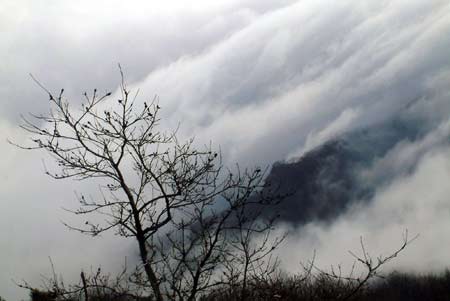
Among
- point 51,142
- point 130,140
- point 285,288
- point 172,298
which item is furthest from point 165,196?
point 285,288

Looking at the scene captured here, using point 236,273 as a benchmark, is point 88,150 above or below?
above

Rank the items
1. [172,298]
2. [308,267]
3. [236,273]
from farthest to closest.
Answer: [308,267] → [236,273] → [172,298]

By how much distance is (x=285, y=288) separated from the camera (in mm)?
11484

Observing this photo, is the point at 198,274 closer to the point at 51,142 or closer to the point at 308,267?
the point at 308,267

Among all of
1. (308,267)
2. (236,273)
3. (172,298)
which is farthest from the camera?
(308,267)

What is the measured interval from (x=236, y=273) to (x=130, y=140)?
A: 3517mm

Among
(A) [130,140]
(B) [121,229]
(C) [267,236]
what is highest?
(A) [130,140]

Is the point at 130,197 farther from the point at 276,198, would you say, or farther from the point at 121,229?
the point at 276,198

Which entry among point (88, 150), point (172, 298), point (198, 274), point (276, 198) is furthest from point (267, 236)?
point (88, 150)

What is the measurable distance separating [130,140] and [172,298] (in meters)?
3.29

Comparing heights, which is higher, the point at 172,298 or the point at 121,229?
Result: the point at 121,229

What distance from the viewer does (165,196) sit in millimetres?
10219

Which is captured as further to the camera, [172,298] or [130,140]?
[130,140]

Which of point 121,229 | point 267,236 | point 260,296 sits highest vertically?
point 121,229
